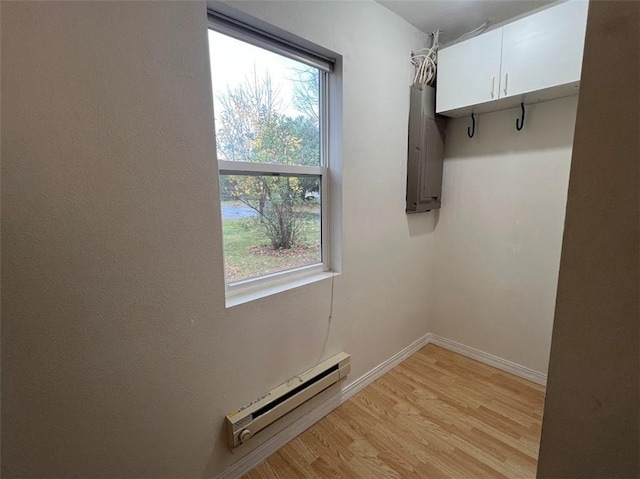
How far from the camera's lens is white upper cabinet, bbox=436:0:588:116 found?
1.58 m

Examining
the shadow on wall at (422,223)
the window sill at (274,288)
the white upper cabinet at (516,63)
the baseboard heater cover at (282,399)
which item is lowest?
the baseboard heater cover at (282,399)

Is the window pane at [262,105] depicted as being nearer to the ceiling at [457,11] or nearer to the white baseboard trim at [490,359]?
the ceiling at [457,11]

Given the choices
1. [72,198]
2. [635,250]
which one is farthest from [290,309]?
[635,250]

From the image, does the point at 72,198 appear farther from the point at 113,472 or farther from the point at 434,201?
the point at 434,201

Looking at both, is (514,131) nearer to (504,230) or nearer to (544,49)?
(544,49)

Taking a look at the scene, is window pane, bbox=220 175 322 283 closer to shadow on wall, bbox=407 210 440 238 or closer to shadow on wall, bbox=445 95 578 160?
shadow on wall, bbox=407 210 440 238

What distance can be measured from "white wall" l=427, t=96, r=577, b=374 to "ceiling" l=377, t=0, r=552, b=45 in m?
0.60

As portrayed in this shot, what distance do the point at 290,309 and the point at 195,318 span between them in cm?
49

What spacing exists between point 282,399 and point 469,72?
7.61 ft

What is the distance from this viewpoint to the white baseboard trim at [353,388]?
1.48 m

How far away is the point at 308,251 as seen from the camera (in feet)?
5.87

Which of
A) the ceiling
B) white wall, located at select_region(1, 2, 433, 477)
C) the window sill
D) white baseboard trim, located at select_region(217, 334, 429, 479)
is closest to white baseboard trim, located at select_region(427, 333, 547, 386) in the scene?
white baseboard trim, located at select_region(217, 334, 429, 479)

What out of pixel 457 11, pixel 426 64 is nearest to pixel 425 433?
pixel 426 64

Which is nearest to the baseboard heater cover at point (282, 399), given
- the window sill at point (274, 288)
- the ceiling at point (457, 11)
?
the window sill at point (274, 288)
